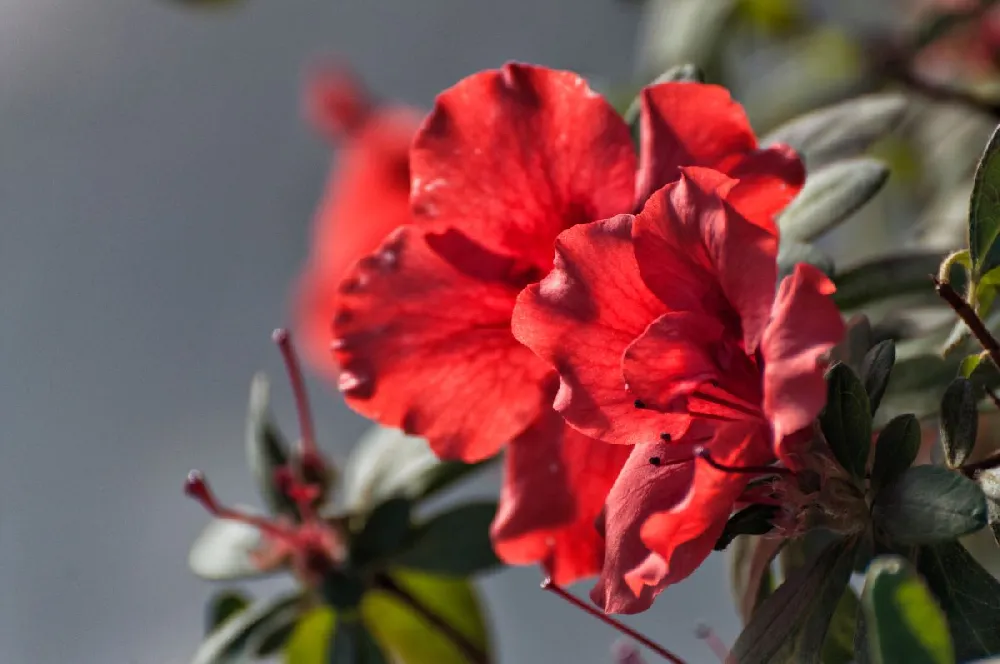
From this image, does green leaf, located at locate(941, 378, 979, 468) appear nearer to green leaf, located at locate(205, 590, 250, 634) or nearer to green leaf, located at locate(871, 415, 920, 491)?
green leaf, located at locate(871, 415, 920, 491)

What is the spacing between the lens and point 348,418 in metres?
2.09

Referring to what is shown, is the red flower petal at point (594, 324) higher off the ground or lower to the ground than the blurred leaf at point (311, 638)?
higher

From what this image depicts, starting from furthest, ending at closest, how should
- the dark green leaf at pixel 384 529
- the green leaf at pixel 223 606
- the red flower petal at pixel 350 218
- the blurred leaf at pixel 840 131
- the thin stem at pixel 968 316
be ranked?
the red flower petal at pixel 350 218 → the green leaf at pixel 223 606 → the dark green leaf at pixel 384 529 → the blurred leaf at pixel 840 131 → the thin stem at pixel 968 316

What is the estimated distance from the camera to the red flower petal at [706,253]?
0.44m

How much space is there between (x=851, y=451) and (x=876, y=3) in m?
1.62

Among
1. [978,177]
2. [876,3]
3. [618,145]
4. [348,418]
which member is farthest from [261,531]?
[876,3]

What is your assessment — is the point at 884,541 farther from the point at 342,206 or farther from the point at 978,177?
the point at 342,206

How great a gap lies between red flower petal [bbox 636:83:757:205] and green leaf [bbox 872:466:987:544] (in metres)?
0.15

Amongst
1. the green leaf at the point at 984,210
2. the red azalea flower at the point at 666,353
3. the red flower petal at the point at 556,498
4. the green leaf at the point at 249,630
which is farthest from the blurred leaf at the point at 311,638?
the green leaf at the point at 984,210

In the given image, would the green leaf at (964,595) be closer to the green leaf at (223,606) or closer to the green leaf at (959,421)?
the green leaf at (959,421)

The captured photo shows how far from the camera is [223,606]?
874 mm

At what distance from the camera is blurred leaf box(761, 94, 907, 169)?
0.66 meters

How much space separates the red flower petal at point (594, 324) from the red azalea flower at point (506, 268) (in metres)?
0.05

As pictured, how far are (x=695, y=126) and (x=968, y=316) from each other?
140 millimetres
